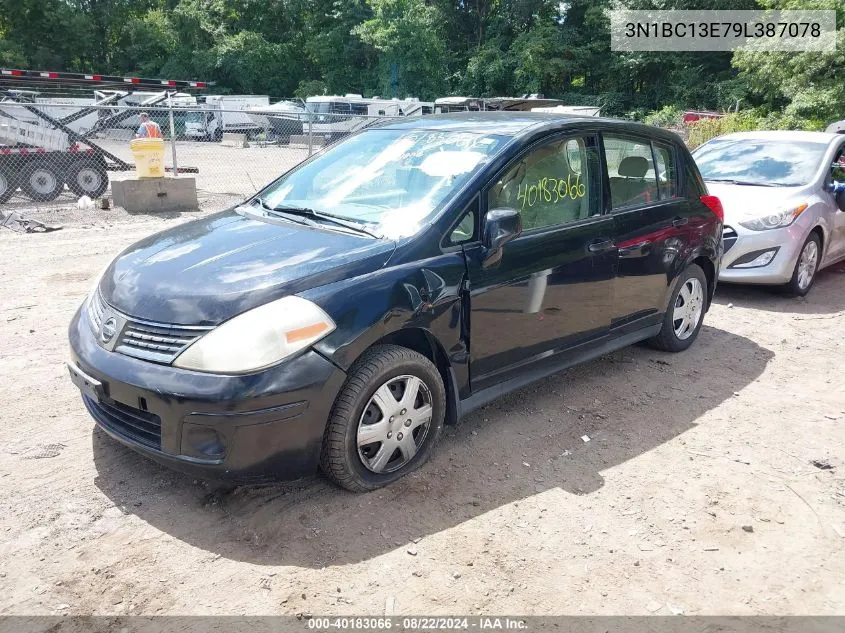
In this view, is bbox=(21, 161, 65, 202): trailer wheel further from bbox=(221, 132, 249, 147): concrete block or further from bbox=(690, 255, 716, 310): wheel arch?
bbox=(221, 132, 249, 147): concrete block

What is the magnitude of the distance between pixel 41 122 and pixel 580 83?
115 feet

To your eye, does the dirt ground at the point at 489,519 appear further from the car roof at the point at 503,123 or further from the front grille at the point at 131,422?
the car roof at the point at 503,123

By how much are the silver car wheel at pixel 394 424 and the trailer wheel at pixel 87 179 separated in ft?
41.5

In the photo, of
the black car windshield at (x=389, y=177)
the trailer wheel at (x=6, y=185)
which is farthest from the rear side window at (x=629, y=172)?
the trailer wheel at (x=6, y=185)

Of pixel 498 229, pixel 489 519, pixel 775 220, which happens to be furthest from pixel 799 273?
pixel 489 519

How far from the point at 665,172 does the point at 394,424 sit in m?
3.06

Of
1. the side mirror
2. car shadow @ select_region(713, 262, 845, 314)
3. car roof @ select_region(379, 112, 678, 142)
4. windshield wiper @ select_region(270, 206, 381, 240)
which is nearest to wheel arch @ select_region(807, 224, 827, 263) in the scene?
car shadow @ select_region(713, 262, 845, 314)

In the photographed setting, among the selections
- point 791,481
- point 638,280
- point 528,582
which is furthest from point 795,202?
point 528,582

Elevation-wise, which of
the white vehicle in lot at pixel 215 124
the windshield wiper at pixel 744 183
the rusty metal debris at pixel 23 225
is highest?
the white vehicle in lot at pixel 215 124

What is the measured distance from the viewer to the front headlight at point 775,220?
7023 mm

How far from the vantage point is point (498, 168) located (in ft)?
12.5

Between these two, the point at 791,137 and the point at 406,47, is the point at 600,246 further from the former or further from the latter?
the point at 406,47

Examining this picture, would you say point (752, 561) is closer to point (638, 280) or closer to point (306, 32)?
point (638, 280)

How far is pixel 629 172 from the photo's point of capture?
15.7 feet
